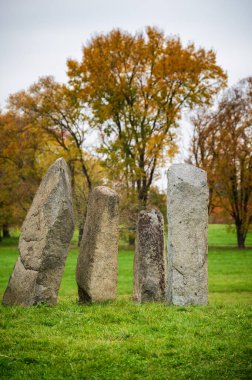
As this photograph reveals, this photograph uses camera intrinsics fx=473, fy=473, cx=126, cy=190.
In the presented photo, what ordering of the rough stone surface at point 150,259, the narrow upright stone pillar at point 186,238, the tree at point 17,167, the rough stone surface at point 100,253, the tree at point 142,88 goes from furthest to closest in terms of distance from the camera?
the tree at point 17,167 < the tree at point 142,88 < the rough stone surface at point 150,259 < the rough stone surface at point 100,253 < the narrow upright stone pillar at point 186,238

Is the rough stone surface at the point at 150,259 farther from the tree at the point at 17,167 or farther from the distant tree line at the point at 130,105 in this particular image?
the tree at the point at 17,167

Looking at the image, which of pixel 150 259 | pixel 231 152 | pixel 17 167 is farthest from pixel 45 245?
pixel 17 167

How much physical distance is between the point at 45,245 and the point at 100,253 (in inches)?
47.8

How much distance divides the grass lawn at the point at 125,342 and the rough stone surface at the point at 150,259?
1395 millimetres

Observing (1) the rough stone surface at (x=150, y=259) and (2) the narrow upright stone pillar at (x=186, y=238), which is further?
(1) the rough stone surface at (x=150, y=259)

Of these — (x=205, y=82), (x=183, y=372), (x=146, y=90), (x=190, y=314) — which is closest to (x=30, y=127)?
(x=146, y=90)

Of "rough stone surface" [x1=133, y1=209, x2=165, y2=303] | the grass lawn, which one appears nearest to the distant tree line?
"rough stone surface" [x1=133, y1=209, x2=165, y2=303]

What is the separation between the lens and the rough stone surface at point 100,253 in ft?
33.6

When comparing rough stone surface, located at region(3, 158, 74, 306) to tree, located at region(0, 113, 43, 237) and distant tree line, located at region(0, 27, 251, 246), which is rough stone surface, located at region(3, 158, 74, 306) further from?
tree, located at region(0, 113, 43, 237)

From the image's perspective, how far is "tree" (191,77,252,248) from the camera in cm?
3756

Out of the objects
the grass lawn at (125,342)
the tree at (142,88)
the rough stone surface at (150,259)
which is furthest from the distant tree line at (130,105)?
the grass lawn at (125,342)

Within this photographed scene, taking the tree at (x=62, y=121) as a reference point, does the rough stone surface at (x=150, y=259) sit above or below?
below

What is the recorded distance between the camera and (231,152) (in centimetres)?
3766

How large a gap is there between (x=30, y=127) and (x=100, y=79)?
8221 millimetres
